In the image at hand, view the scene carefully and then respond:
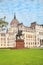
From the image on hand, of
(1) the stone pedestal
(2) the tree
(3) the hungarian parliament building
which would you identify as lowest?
(1) the stone pedestal

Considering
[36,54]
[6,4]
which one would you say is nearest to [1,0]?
[6,4]

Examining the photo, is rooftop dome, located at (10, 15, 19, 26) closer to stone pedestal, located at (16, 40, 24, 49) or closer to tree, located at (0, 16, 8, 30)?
tree, located at (0, 16, 8, 30)

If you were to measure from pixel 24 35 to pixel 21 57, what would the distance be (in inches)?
24.5

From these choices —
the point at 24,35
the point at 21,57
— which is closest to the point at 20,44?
the point at 24,35

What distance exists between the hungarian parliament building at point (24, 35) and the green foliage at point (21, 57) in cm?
15

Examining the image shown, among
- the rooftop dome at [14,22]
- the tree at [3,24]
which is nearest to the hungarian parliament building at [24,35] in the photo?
the rooftop dome at [14,22]

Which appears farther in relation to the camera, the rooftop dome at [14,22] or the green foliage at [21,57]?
the rooftop dome at [14,22]

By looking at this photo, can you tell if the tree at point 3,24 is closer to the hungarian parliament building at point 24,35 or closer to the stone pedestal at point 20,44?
the hungarian parliament building at point 24,35

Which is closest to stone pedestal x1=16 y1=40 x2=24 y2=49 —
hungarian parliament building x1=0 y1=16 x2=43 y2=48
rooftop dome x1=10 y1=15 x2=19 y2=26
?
hungarian parliament building x1=0 y1=16 x2=43 y2=48

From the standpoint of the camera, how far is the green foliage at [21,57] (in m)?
4.55

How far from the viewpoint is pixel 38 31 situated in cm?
512

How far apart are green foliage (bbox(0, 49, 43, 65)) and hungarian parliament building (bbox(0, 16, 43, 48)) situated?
15 cm

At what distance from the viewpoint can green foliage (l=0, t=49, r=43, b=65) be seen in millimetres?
4555

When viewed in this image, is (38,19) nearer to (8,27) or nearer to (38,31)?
(38,31)
